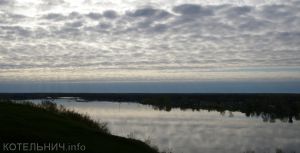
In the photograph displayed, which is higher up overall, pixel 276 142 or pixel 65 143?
pixel 65 143

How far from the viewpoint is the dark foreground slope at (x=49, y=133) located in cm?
1541

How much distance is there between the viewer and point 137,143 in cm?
1927

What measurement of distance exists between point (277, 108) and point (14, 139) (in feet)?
204

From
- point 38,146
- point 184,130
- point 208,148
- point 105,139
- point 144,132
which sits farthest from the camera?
point 184,130

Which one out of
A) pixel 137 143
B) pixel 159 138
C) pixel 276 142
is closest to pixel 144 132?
pixel 159 138

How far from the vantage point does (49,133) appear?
1666 cm

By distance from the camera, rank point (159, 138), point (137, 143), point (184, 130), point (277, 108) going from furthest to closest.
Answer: point (277, 108) < point (184, 130) < point (159, 138) < point (137, 143)

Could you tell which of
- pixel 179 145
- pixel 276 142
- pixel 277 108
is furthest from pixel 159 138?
pixel 277 108

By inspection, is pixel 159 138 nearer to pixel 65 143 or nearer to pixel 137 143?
pixel 137 143

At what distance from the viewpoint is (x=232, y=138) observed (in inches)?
1337

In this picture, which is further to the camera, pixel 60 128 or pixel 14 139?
pixel 60 128

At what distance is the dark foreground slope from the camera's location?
15412mm

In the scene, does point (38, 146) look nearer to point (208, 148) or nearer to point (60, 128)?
point (60, 128)

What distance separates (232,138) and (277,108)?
40.3 meters
